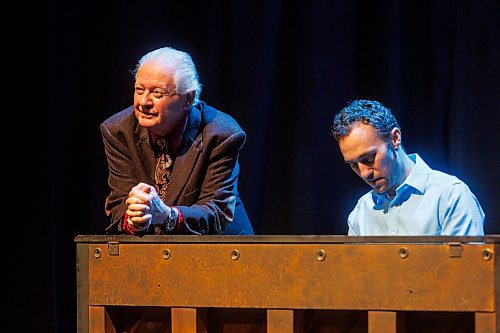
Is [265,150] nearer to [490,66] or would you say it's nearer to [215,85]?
[215,85]

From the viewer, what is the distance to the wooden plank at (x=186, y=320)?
1.98 m

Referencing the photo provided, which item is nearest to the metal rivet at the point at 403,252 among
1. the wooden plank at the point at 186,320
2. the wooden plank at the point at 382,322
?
the wooden plank at the point at 382,322

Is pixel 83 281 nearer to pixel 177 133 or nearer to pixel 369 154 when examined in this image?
pixel 177 133

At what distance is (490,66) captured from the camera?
324cm

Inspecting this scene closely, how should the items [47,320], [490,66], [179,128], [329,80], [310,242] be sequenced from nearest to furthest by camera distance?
[310,242], [179,128], [490,66], [329,80], [47,320]

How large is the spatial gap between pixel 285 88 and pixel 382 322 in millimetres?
1885

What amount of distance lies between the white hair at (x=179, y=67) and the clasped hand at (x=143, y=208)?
0.52 metres

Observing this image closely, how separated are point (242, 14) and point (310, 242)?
1919 mm

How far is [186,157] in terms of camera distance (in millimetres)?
2670

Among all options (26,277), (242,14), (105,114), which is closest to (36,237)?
(26,277)

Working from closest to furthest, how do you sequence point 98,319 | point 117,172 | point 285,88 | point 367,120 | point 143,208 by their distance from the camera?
point 98,319 < point 143,208 < point 117,172 < point 367,120 < point 285,88

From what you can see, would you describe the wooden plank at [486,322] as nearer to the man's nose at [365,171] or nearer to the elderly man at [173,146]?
the elderly man at [173,146]

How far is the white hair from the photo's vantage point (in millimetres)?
2664

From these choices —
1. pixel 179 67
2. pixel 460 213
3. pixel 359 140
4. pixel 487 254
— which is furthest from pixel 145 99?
pixel 487 254
